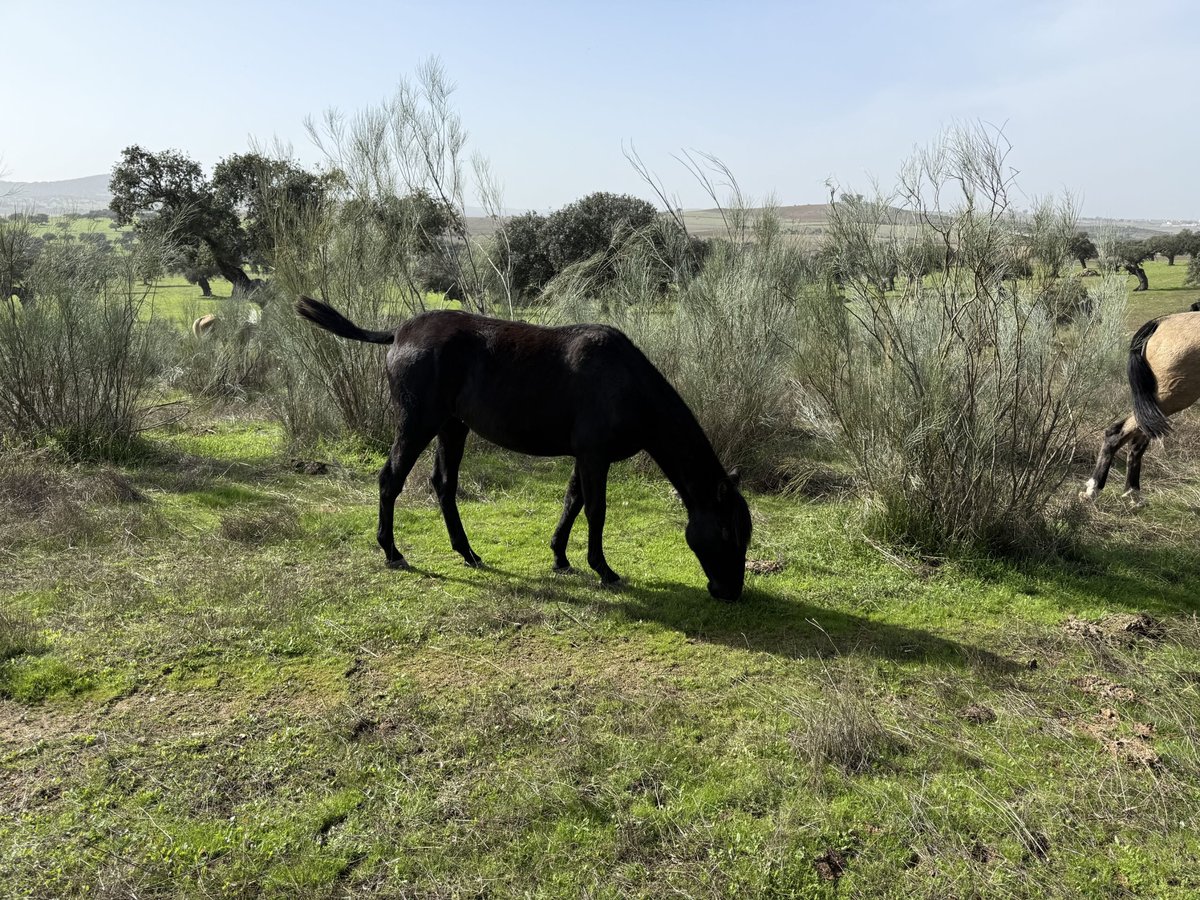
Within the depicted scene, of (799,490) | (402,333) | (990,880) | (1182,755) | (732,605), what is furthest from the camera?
(799,490)

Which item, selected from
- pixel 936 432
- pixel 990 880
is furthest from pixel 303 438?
pixel 990 880

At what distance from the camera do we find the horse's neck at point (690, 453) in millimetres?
4945

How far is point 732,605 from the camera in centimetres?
504

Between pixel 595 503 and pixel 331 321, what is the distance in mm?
2511

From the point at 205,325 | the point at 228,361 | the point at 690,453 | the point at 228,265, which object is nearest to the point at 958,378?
the point at 690,453

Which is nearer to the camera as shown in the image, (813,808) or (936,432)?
(813,808)

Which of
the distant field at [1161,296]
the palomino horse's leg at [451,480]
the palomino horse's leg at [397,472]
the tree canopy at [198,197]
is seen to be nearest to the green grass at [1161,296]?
the distant field at [1161,296]

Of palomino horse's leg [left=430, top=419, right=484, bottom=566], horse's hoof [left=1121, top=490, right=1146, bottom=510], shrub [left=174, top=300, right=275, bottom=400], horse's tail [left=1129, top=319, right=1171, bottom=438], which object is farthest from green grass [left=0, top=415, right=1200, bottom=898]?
shrub [left=174, top=300, right=275, bottom=400]

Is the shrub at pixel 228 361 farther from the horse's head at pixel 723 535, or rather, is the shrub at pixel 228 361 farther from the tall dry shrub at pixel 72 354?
the horse's head at pixel 723 535

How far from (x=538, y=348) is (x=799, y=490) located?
360cm

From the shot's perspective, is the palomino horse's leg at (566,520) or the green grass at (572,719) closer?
the green grass at (572,719)

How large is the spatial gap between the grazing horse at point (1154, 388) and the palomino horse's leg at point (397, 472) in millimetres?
6352

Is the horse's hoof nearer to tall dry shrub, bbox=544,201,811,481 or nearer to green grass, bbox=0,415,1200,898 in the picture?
green grass, bbox=0,415,1200,898

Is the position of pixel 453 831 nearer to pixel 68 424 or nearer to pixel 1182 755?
pixel 1182 755
